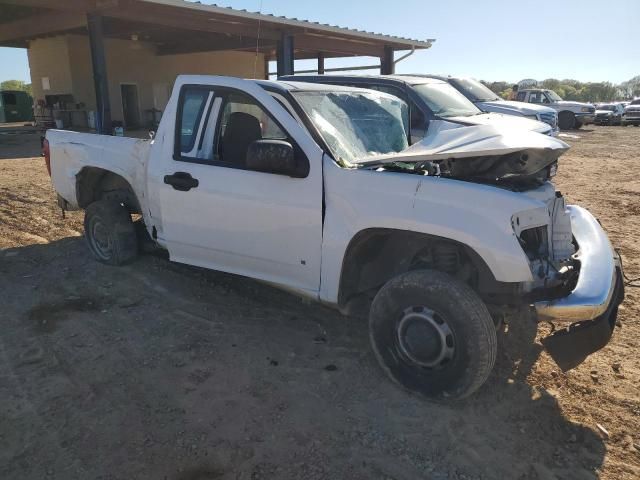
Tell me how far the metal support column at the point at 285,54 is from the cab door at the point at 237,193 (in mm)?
15049

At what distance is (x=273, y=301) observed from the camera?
4559 mm

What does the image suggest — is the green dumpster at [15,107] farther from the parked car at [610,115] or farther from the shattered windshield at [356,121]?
the shattered windshield at [356,121]

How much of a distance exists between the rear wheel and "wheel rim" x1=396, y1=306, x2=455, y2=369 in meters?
24.7

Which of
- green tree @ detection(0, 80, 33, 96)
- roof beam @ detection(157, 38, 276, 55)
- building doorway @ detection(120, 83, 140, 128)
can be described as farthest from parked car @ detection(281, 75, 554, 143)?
green tree @ detection(0, 80, 33, 96)

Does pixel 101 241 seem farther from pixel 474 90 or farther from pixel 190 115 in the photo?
pixel 474 90

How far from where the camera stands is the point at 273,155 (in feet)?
10.9

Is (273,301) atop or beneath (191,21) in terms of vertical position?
beneath

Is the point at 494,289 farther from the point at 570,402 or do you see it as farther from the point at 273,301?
the point at 273,301

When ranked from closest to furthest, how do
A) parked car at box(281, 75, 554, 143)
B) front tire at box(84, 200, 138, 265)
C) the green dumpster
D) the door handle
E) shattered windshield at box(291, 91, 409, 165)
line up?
shattered windshield at box(291, 91, 409, 165) → the door handle → front tire at box(84, 200, 138, 265) → parked car at box(281, 75, 554, 143) → the green dumpster

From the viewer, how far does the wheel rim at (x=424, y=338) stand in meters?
3.04

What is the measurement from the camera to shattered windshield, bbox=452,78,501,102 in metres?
11.6

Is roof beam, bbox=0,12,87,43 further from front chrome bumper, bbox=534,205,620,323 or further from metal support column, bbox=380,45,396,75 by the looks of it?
front chrome bumper, bbox=534,205,620,323

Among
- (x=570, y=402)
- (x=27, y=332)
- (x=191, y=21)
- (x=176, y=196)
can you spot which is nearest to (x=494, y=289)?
(x=570, y=402)

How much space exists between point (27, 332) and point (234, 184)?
196 centimetres
